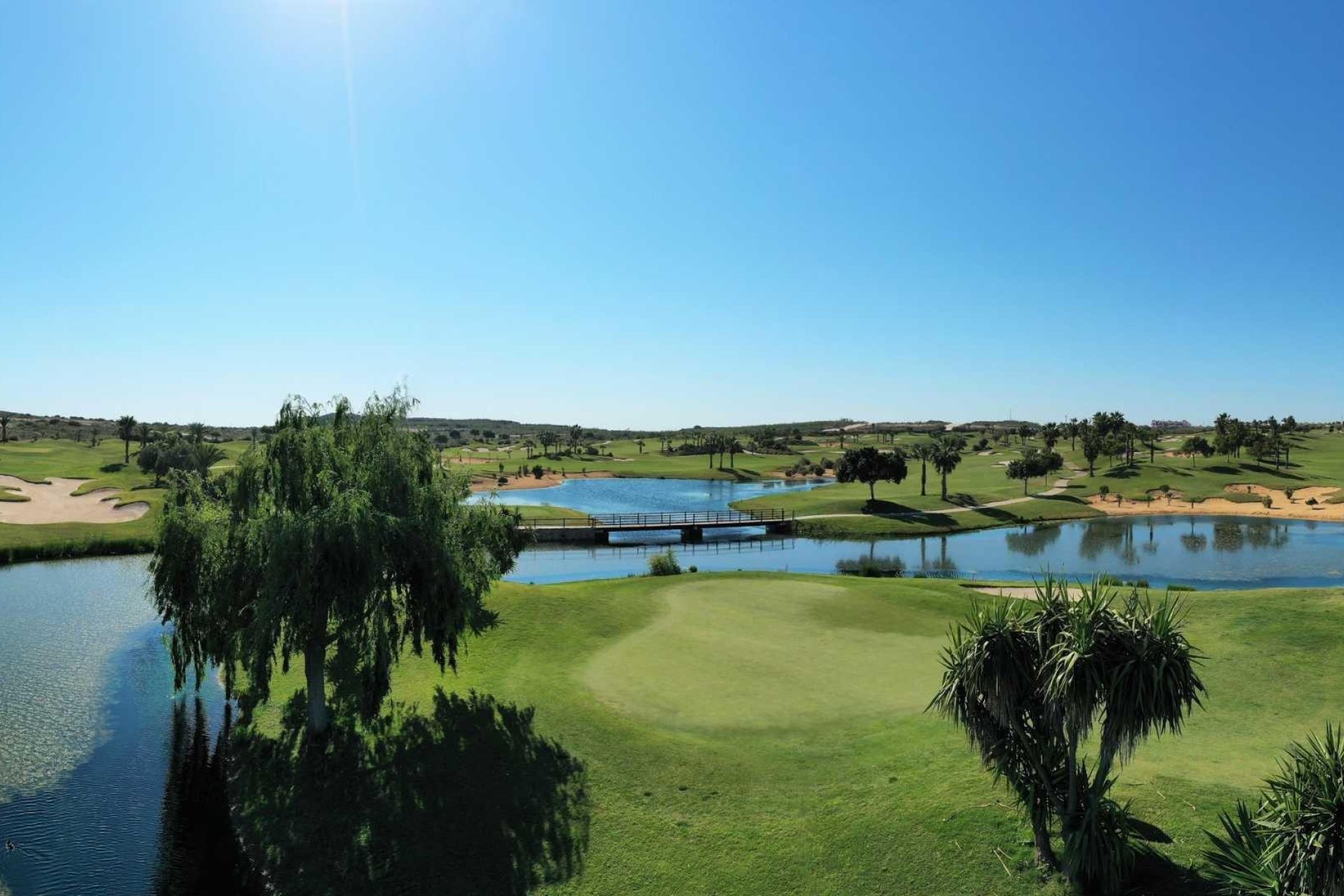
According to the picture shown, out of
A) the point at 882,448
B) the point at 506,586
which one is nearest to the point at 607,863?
the point at 506,586

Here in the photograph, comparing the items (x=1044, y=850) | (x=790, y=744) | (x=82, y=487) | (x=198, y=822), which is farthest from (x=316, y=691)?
(x=82, y=487)

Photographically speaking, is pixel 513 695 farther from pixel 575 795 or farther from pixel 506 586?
pixel 506 586

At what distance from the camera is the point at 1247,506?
89125mm

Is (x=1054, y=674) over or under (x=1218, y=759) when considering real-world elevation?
over

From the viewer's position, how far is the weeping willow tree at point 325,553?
1775 centimetres

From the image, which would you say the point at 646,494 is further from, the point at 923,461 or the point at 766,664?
the point at 766,664

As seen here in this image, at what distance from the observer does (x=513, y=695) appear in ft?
75.8

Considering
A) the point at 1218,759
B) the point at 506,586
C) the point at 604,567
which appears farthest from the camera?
the point at 604,567

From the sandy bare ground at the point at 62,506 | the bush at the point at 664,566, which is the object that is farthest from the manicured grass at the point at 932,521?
the sandy bare ground at the point at 62,506

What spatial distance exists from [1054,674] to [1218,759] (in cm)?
853

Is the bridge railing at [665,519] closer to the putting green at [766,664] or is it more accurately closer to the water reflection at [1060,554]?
the water reflection at [1060,554]

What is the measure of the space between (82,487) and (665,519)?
60.8m

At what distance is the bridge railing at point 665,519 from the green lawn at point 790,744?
40494 mm

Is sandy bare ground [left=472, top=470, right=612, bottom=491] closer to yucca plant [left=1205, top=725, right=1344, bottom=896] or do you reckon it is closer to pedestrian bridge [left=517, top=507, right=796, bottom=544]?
pedestrian bridge [left=517, top=507, right=796, bottom=544]
